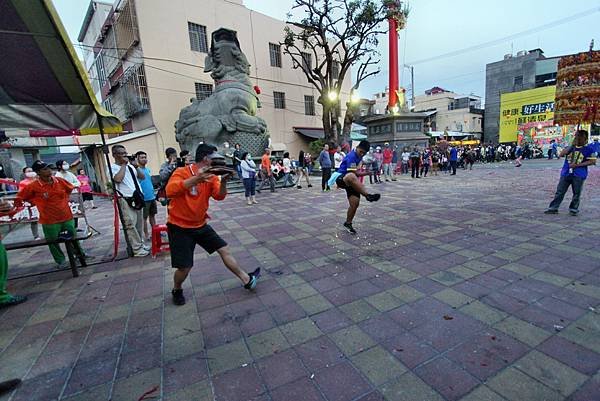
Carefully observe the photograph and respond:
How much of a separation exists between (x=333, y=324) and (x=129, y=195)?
12.9 ft

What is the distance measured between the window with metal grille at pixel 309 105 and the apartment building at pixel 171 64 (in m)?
0.73

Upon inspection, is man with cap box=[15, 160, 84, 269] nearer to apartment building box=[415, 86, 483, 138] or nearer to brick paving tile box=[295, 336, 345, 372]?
brick paving tile box=[295, 336, 345, 372]

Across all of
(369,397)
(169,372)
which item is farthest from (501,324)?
(169,372)

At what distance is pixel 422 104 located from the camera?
144 feet

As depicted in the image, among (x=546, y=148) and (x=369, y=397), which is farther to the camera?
(x=546, y=148)

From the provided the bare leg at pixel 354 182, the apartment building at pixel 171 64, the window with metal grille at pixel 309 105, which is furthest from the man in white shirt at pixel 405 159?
the bare leg at pixel 354 182

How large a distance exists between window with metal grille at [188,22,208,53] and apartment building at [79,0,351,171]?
58 millimetres

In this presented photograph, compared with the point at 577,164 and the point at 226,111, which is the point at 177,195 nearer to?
the point at 577,164

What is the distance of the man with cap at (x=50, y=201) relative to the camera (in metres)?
4.07

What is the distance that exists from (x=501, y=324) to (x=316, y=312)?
64.8 inches

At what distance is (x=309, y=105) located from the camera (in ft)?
85.5

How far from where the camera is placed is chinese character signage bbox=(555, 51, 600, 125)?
7.15 m

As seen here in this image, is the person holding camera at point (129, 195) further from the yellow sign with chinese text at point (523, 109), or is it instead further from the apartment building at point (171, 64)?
the yellow sign with chinese text at point (523, 109)

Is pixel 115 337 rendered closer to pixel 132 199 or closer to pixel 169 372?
pixel 169 372
